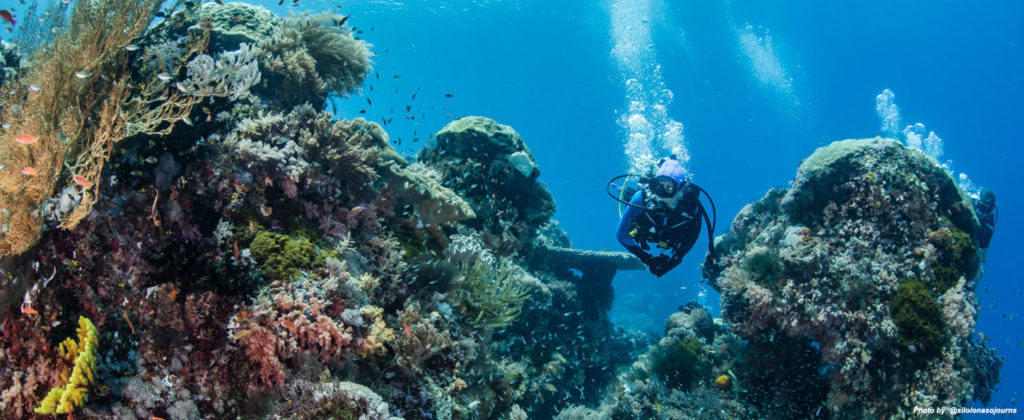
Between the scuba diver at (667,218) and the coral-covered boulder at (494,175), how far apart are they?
2323 millimetres

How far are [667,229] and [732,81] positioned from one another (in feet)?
273

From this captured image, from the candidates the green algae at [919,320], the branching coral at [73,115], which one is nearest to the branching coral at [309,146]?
the branching coral at [73,115]

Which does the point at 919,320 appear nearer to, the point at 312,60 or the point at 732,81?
the point at 312,60

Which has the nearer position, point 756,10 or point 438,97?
point 756,10

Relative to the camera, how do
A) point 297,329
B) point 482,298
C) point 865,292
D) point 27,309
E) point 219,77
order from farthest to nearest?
point 865,292 < point 482,298 < point 219,77 < point 297,329 < point 27,309

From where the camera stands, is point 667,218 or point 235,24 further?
point 667,218

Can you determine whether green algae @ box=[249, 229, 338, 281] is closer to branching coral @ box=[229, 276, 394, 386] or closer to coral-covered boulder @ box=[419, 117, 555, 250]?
Answer: branching coral @ box=[229, 276, 394, 386]

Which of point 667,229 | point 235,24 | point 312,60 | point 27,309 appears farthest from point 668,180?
point 27,309

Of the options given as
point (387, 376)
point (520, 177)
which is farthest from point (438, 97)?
point (387, 376)

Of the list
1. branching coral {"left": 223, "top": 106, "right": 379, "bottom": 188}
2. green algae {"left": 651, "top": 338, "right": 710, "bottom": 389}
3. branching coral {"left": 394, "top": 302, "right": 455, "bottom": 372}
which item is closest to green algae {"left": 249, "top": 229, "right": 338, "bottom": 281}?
branching coral {"left": 223, "top": 106, "right": 379, "bottom": 188}

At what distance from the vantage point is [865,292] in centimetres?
650

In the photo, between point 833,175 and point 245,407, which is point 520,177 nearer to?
point 833,175

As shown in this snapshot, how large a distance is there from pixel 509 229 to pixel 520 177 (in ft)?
4.23

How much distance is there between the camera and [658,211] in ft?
26.8
